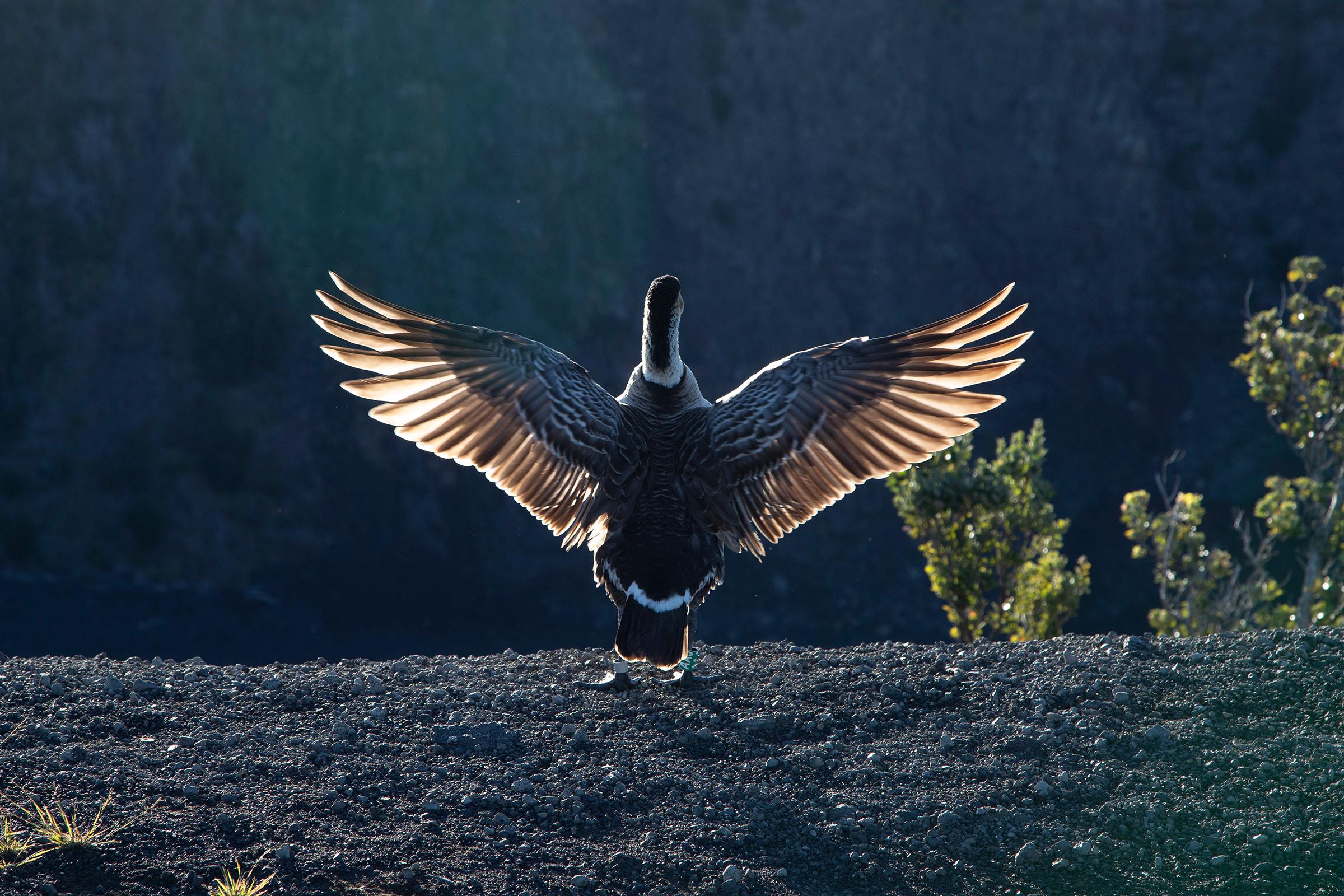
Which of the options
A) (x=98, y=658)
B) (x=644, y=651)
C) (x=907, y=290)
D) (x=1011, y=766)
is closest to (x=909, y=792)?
(x=1011, y=766)

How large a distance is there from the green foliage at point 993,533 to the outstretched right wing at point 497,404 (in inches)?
164

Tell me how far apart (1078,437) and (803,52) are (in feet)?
38.0

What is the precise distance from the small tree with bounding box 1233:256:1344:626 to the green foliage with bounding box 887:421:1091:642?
2419 mm

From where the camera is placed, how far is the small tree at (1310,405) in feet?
35.1

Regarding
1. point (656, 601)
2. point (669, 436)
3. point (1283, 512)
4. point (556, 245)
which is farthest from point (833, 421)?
point (556, 245)

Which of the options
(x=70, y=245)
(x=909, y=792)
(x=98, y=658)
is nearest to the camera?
(x=909, y=792)

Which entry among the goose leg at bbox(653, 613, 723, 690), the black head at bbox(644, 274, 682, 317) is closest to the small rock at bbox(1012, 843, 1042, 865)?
the goose leg at bbox(653, 613, 723, 690)

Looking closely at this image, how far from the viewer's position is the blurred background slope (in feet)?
84.6

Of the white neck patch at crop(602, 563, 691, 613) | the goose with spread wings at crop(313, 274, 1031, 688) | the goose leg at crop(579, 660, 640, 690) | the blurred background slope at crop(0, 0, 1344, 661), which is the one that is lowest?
the goose leg at crop(579, 660, 640, 690)

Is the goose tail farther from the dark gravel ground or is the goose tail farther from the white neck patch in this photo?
the dark gravel ground

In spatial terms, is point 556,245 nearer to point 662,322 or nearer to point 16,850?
point 662,322

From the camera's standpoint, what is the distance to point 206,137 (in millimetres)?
27109

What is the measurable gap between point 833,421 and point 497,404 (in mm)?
1745

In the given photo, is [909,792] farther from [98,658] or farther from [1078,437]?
[1078,437]
